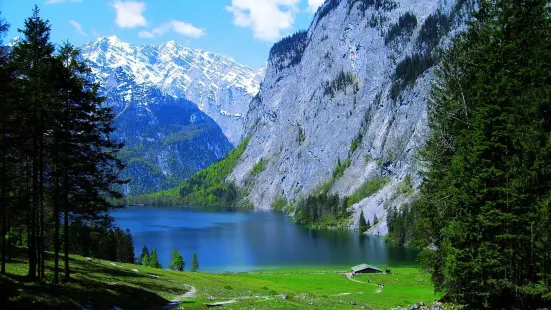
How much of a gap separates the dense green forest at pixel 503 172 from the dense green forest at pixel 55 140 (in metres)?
27.3

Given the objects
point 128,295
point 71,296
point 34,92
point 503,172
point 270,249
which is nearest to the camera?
point 71,296

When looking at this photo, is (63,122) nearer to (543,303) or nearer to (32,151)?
(32,151)

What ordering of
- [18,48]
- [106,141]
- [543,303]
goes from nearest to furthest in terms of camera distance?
[543,303] < [18,48] < [106,141]

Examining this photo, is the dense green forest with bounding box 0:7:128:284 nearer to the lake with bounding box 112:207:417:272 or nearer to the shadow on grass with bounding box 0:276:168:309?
the shadow on grass with bounding box 0:276:168:309

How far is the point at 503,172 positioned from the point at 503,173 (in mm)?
98

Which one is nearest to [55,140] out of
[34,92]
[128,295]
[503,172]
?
[34,92]

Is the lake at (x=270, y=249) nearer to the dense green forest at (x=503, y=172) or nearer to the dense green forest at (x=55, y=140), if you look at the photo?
the dense green forest at (x=55, y=140)

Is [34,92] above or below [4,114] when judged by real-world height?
above

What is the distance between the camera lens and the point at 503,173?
1106 inches

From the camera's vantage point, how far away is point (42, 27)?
32656 millimetres

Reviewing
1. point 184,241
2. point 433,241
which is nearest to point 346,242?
point 184,241

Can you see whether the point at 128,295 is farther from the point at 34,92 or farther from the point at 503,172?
the point at 503,172

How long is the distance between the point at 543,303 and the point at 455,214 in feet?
26.1

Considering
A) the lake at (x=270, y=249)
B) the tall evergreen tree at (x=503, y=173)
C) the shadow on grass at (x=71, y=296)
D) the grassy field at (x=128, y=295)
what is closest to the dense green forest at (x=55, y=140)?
the shadow on grass at (x=71, y=296)
